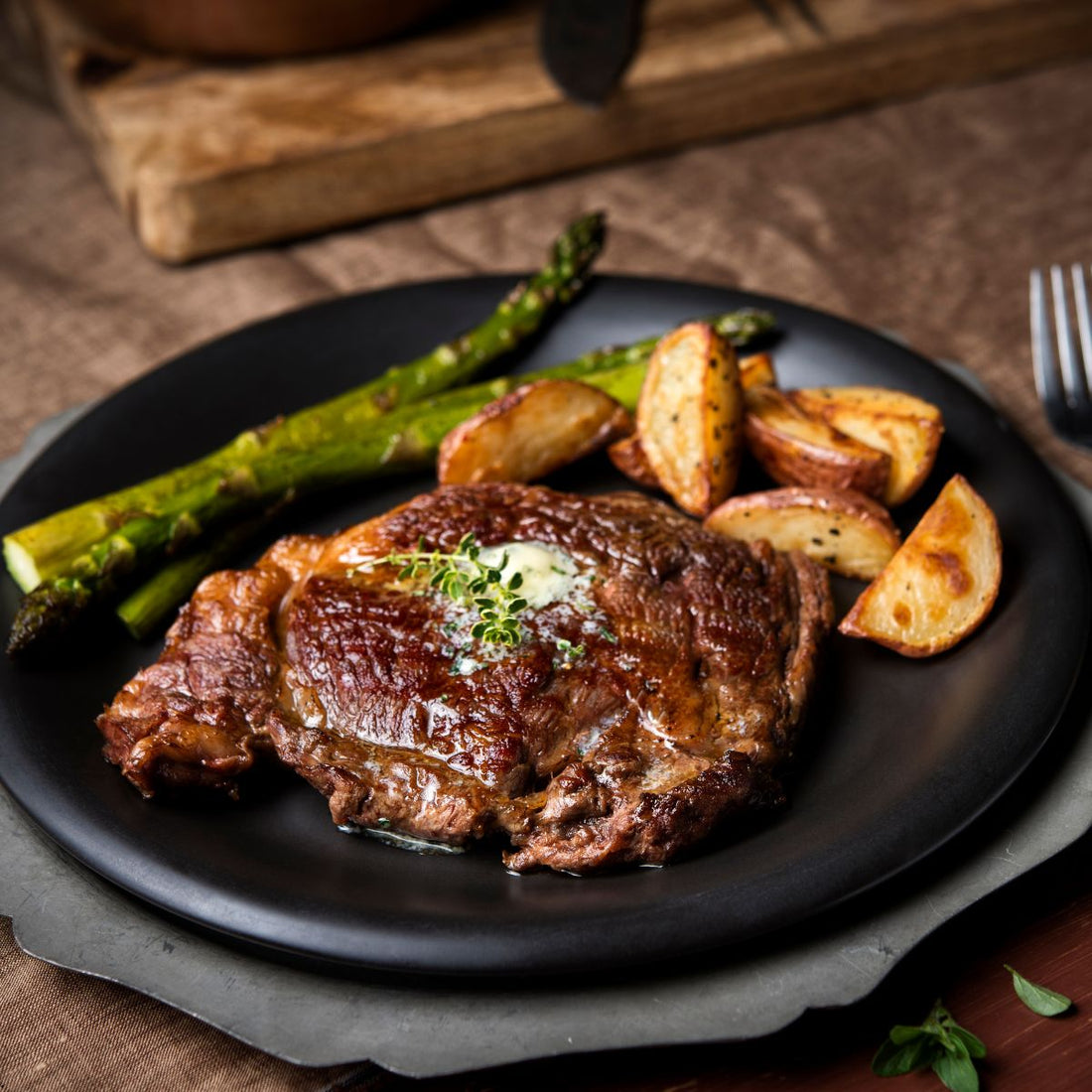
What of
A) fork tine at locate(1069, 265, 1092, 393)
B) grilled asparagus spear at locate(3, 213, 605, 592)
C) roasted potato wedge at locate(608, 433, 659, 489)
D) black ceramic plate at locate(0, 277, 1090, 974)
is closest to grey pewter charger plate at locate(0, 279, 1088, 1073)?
black ceramic plate at locate(0, 277, 1090, 974)

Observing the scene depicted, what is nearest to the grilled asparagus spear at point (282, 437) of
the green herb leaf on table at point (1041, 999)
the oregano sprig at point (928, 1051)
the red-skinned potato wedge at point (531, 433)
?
the red-skinned potato wedge at point (531, 433)

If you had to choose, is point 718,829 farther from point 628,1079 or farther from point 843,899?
point 628,1079

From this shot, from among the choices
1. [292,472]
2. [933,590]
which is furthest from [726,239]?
[933,590]

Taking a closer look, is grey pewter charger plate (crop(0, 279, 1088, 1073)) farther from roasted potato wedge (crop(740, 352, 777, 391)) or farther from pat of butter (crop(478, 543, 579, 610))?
roasted potato wedge (crop(740, 352, 777, 391))

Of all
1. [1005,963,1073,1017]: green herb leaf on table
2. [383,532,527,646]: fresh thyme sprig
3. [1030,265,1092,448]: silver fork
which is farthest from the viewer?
[1030,265,1092,448]: silver fork

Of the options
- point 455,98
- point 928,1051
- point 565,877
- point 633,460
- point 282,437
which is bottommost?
point 928,1051

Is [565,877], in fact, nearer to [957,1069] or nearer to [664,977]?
[664,977]
